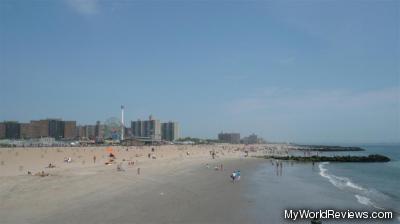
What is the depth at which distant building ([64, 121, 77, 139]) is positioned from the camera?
16075 cm

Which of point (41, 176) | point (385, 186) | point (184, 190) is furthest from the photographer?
point (385, 186)

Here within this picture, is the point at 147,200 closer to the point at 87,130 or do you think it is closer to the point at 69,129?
the point at 69,129

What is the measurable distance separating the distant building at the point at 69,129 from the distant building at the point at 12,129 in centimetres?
1806

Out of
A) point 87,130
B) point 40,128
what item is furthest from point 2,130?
point 87,130

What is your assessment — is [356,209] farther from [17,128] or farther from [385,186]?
[17,128]

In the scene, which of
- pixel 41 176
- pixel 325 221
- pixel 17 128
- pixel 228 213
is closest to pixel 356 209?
pixel 325 221

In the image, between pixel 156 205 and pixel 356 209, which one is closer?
pixel 156 205

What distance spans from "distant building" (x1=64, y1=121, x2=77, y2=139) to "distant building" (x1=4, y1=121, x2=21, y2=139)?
18.1 meters

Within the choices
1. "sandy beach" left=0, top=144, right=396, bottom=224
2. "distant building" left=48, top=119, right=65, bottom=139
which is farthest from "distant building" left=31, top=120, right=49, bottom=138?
"sandy beach" left=0, top=144, right=396, bottom=224

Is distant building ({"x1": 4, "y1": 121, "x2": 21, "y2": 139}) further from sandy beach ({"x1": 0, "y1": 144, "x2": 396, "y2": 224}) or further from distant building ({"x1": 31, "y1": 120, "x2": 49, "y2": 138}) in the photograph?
sandy beach ({"x1": 0, "y1": 144, "x2": 396, "y2": 224})

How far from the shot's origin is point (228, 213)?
57.1 ft

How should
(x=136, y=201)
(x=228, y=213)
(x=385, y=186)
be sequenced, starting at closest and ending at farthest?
(x=228, y=213), (x=136, y=201), (x=385, y=186)

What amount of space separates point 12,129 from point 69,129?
22981 millimetres

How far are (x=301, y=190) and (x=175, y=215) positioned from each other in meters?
13.4
